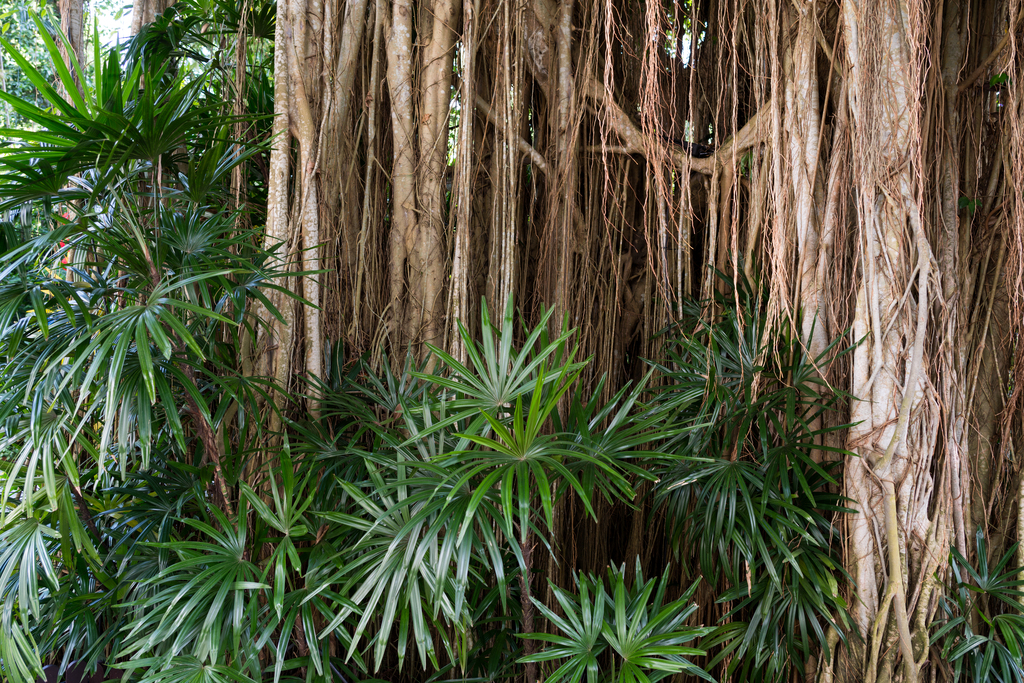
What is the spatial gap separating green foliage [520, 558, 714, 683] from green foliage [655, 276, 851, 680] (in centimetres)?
19

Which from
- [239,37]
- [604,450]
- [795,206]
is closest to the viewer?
→ [604,450]

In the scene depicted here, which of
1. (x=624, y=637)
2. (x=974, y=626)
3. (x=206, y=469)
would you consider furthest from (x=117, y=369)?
(x=974, y=626)

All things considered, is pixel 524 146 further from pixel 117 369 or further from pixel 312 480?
pixel 117 369

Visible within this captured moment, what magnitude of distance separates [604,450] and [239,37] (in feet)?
5.67

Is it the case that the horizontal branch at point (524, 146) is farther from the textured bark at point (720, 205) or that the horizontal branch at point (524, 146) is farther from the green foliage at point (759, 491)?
the green foliage at point (759, 491)

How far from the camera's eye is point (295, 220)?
1.87 metres

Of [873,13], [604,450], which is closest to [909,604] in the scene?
[604,450]

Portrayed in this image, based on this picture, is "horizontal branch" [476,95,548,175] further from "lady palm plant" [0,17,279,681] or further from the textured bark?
"lady palm plant" [0,17,279,681]

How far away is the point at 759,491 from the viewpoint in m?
1.47

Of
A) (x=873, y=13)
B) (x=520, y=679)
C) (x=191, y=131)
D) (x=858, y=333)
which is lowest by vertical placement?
(x=520, y=679)

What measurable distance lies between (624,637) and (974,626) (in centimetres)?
107

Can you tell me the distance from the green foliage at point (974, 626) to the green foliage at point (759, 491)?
0.28m

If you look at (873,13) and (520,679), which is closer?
(873,13)

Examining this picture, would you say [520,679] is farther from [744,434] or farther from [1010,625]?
[1010,625]
